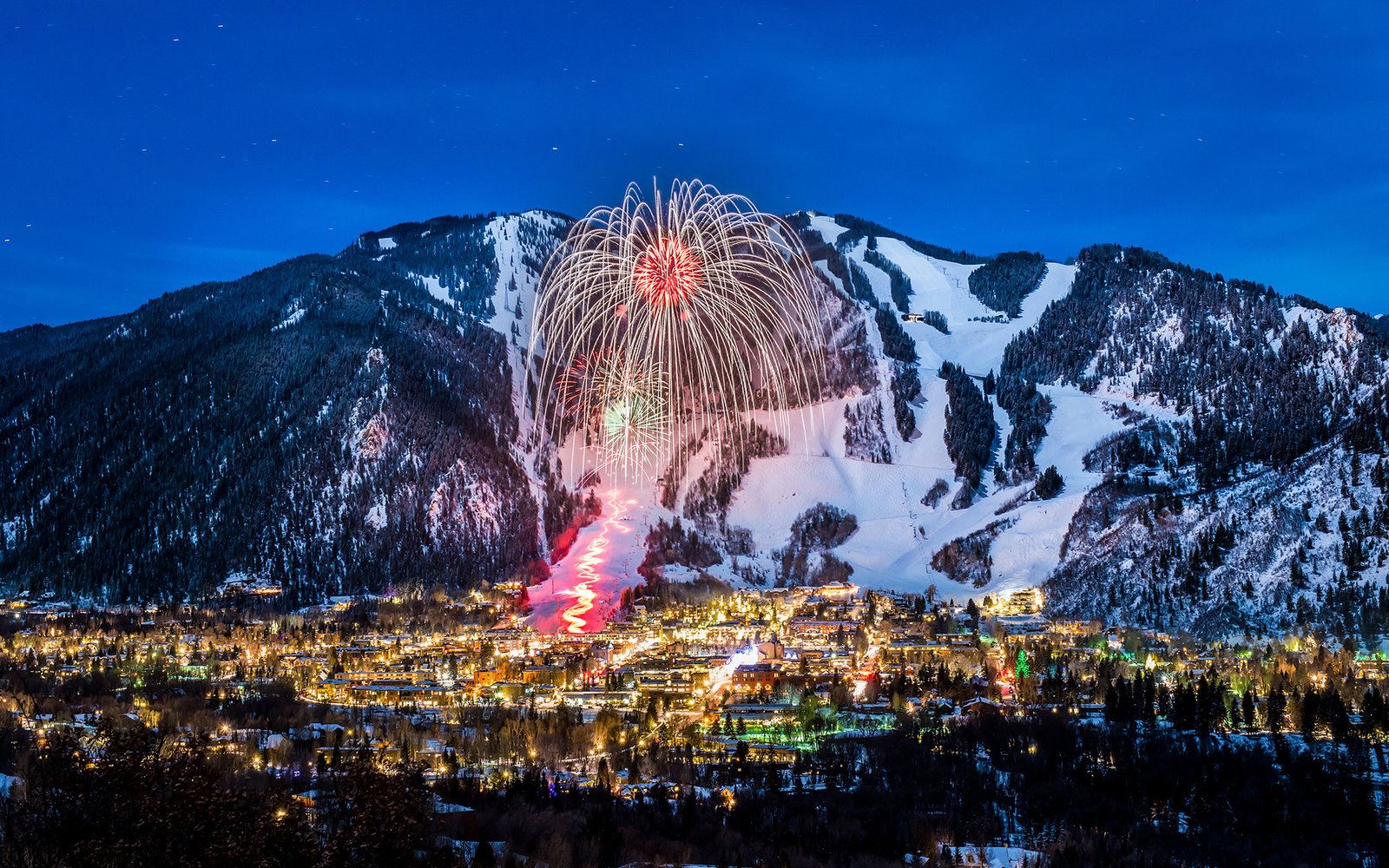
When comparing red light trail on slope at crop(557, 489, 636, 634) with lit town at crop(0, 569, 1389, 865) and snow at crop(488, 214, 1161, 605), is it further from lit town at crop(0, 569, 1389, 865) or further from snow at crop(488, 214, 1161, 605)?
lit town at crop(0, 569, 1389, 865)

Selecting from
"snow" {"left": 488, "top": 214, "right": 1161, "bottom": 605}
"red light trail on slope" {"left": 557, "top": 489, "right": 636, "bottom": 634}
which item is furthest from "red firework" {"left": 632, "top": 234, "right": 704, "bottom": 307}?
"snow" {"left": 488, "top": 214, "right": 1161, "bottom": 605}

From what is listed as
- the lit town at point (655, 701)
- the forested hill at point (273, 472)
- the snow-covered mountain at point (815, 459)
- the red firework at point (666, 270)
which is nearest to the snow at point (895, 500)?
the snow-covered mountain at point (815, 459)

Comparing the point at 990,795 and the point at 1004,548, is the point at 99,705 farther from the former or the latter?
the point at 1004,548

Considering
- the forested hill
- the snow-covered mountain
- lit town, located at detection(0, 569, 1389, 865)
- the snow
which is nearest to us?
lit town, located at detection(0, 569, 1389, 865)

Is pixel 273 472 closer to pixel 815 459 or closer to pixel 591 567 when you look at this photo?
pixel 591 567

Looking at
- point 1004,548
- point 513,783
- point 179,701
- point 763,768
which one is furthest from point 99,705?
point 1004,548

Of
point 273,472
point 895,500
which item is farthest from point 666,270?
point 273,472
